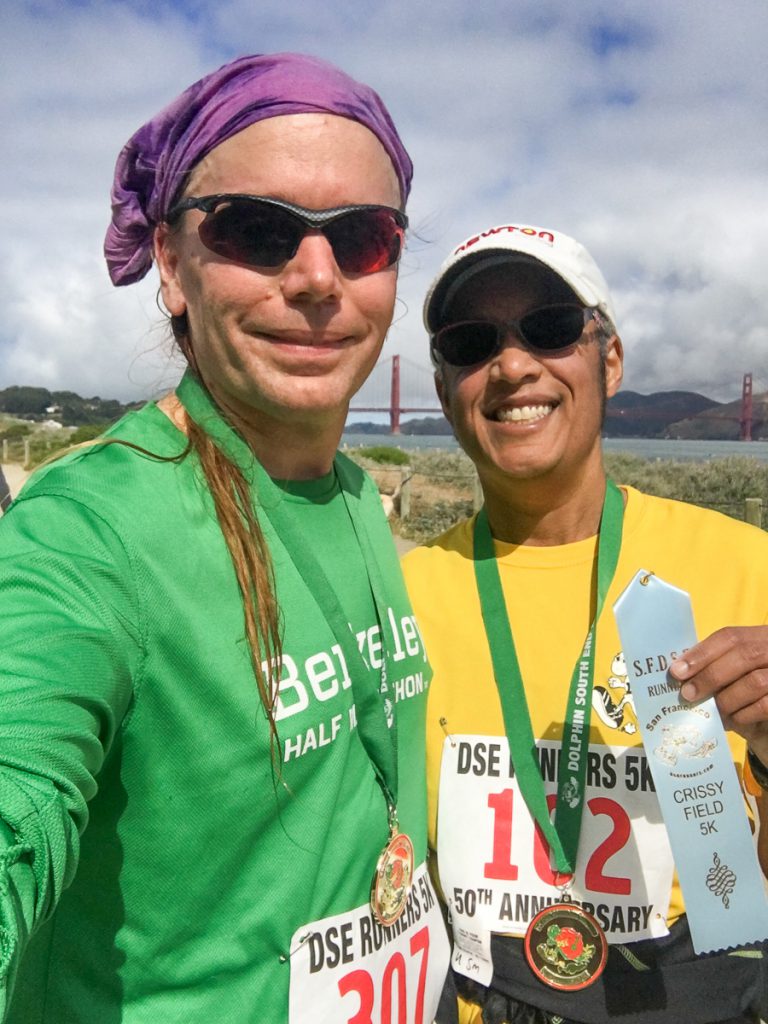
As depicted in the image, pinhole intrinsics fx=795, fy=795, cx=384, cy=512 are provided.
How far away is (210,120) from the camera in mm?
1400

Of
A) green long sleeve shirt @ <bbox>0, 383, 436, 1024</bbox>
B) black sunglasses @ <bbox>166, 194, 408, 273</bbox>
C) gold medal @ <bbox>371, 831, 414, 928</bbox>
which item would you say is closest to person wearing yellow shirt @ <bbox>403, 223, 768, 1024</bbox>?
gold medal @ <bbox>371, 831, 414, 928</bbox>

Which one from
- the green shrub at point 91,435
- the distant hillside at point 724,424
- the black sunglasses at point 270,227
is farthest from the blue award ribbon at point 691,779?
the distant hillside at point 724,424

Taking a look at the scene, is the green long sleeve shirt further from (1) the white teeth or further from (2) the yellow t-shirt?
(1) the white teeth

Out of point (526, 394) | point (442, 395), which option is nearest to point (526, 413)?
point (526, 394)

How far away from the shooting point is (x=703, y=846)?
1.46 metres

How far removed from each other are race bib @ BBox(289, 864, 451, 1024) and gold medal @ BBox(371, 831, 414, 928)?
0.07ft

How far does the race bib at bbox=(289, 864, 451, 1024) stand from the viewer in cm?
129

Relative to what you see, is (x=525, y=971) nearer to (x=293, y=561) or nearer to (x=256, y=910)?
(x=256, y=910)

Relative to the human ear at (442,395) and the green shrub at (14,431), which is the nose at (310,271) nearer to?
the human ear at (442,395)

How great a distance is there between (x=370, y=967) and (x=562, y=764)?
2.01 feet

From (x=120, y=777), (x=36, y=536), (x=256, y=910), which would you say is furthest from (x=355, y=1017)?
(x=36, y=536)

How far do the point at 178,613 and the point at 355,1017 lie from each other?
0.80 meters

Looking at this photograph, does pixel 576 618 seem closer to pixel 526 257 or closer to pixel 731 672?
pixel 731 672

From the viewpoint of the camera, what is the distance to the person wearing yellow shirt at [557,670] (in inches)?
65.4
